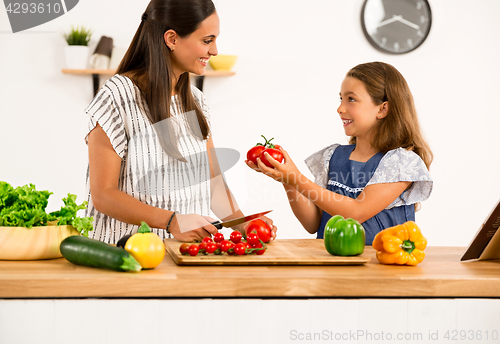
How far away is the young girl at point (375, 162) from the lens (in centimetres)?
157

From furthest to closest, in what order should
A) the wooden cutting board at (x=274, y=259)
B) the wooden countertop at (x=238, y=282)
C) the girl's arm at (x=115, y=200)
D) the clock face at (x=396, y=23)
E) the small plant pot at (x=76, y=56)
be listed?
the clock face at (x=396, y=23) → the small plant pot at (x=76, y=56) → the girl's arm at (x=115, y=200) → the wooden cutting board at (x=274, y=259) → the wooden countertop at (x=238, y=282)

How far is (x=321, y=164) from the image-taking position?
189 centimetres

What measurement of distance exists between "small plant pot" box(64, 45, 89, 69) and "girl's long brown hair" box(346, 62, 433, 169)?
6.50 feet

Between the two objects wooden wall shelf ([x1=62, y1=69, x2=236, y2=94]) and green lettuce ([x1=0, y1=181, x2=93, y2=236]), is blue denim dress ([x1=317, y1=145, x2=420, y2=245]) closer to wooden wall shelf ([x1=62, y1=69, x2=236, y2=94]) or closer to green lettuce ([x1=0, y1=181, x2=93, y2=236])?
green lettuce ([x1=0, y1=181, x2=93, y2=236])

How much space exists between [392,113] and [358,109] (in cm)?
12

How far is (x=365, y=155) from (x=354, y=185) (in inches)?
5.0

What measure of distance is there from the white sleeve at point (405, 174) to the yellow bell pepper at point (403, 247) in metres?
0.42

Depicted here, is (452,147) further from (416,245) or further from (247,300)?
(247,300)

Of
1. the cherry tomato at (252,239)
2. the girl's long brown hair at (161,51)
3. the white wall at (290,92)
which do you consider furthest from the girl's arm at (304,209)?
the white wall at (290,92)

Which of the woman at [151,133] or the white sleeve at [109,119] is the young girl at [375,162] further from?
the white sleeve at [109,119]

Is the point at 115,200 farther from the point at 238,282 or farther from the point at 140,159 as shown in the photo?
the point at 238,282

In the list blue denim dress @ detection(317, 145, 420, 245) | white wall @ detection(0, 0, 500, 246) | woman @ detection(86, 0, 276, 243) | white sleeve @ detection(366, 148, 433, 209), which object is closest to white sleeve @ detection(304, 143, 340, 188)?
blue denim dress @ detection(317, 145, 420, 245)

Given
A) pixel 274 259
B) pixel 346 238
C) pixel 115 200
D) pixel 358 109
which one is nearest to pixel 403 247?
pixel 346 238

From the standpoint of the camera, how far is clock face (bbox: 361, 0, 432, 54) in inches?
129
